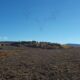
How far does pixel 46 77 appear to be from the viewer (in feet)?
47.6

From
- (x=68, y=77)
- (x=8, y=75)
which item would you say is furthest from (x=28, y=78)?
(x=68, y=77)

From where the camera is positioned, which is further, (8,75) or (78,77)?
(8,75)

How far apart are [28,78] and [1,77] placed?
6.81ft

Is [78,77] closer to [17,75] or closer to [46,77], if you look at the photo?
[46,77]

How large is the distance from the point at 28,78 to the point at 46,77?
55.0 inches

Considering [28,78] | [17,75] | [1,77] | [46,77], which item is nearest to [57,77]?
[46,77]

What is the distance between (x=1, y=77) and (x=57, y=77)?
416cm

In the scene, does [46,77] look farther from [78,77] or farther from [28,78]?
[78,77]

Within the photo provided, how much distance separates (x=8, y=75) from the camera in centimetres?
1523

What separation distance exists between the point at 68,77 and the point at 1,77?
16.3 feet

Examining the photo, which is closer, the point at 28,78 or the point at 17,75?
the point at 28,78

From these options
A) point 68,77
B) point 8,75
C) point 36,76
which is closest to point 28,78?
point 36,76

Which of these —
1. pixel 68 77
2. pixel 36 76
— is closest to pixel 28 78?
pixel 36 76

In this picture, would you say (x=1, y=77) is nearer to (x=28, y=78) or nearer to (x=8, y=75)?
(x=8, y=75)
